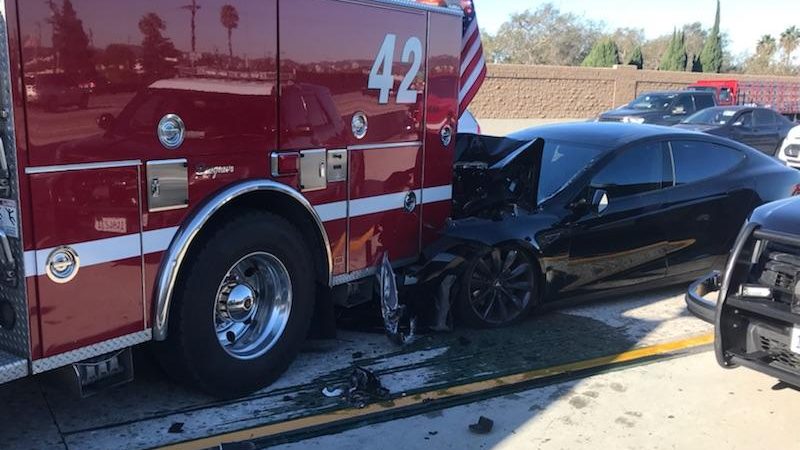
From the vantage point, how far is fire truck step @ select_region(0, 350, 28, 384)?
3.31m

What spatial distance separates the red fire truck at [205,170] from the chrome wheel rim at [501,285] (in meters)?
0.50

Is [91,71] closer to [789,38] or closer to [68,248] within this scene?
[68,248]

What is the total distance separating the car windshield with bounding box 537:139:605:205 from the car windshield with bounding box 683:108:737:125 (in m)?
11.9

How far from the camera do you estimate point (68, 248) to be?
3.41 meters

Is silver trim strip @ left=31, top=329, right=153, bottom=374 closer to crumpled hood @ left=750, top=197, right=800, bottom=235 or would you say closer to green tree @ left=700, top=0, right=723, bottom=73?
crumpled hood @ left=750, top=197, right=800, bottom=235

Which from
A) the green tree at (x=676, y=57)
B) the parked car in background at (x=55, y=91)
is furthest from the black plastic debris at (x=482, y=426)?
the green tree at (x=676, y=57)

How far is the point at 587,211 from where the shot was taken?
584 centimetres

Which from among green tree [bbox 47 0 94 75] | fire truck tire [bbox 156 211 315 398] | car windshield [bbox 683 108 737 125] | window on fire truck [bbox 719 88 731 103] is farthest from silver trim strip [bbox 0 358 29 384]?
window on fire truck [bbox 719 88 731 103]

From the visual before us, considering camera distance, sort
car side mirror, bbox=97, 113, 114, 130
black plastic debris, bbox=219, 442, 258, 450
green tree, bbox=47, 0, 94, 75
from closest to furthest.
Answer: green tree, bbox=47, 0, 94, 75 < car side mirror, bbox=97, 113, 114, 130 < black plastic debris, bbox=219, 442, 258, 450

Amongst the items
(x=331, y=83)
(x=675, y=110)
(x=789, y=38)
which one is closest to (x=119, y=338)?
(x=331, y=83)

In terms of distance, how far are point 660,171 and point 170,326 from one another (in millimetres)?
4218

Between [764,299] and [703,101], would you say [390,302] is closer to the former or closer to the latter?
[764,299]

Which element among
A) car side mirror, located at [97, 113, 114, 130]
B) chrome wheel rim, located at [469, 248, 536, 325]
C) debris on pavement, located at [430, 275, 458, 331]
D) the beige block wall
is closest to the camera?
car side mirror, located at [97, 113, 114, 130]

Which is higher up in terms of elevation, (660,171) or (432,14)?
(432,14)
